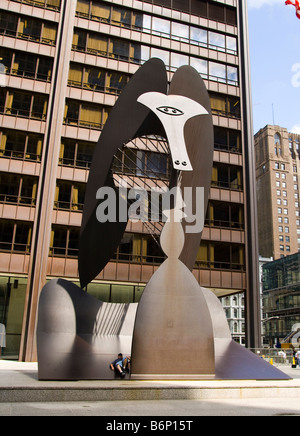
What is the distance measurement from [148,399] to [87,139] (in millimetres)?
23818

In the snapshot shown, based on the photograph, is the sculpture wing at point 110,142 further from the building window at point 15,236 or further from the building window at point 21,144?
the building window at point 21,144


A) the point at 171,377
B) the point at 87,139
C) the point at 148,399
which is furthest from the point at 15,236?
the point at 148,399

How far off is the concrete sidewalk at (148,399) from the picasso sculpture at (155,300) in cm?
140

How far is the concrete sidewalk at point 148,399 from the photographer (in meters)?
7.25

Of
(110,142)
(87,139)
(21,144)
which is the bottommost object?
(110,142)

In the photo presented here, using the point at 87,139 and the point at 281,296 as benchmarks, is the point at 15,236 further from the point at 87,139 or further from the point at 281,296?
the point at 281,296

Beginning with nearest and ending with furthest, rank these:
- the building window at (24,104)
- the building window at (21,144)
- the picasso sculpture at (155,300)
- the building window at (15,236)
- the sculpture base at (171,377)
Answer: the sculpture base at (171,377)
the picasso sculpture at (155,300)
the building window at (15,236)
the building window at (21,144)
the building window at (24,104)

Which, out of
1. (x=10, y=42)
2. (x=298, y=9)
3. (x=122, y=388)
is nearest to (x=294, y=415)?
(x=122, y=388)

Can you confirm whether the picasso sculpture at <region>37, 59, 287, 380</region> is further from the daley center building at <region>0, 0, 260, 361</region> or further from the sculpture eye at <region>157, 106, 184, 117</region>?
the daley center building at <region>0, 0, 260, 361</region>

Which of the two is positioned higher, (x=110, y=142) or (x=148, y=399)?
(x=110, y=142)

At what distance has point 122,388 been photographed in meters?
8.59

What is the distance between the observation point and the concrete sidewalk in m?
7.25

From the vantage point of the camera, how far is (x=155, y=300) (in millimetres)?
10938

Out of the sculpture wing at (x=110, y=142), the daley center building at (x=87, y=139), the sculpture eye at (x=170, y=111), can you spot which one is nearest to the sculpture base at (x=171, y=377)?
the sculpture wing at (x=110, y=142)
